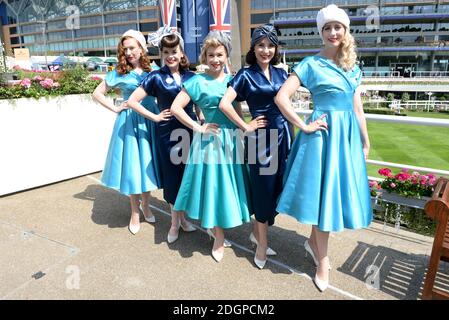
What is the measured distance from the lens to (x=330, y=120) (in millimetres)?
2379

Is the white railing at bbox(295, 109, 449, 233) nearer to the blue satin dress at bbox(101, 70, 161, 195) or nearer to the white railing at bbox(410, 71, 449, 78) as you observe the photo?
the blue satin dress at bbox(101, 70, 161, 195)

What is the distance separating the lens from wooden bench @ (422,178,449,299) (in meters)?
2.13

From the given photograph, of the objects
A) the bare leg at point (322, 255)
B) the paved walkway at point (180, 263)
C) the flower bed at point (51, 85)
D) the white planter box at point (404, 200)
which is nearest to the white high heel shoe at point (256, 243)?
the paved walkway at point (180, 263)

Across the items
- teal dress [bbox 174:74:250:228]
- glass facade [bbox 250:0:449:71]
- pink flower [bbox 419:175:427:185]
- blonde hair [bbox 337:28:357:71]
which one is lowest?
pink flower [bbox 419:175:427:185]

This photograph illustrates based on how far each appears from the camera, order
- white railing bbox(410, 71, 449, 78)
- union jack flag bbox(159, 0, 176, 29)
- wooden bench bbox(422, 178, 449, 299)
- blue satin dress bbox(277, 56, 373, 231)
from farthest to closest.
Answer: white railing bbox(410, 71, 449, 78) → union jack flag bbox(159, 0, 176, 29) → blue satin dress bbox(277, 56, 373, 231) → wooden bench bbox(422, 178, 449, 299)

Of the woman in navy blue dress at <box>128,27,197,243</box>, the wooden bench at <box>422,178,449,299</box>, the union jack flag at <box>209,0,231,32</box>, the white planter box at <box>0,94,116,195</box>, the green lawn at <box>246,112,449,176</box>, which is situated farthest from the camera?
the union jack flag at <box>209,0,231,32</box>

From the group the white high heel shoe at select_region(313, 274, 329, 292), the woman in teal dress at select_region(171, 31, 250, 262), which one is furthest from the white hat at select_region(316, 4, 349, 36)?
the white high heel shoe at select_region(313, 274, 329, 292)

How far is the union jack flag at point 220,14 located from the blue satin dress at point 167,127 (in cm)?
972

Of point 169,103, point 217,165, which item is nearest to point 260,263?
point 217,165

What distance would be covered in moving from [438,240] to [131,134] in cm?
276

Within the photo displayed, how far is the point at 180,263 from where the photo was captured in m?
2.88

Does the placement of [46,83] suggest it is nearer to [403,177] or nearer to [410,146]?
[403,177]

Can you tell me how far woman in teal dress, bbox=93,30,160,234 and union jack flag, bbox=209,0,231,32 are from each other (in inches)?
368

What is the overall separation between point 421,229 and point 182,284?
2579mm
